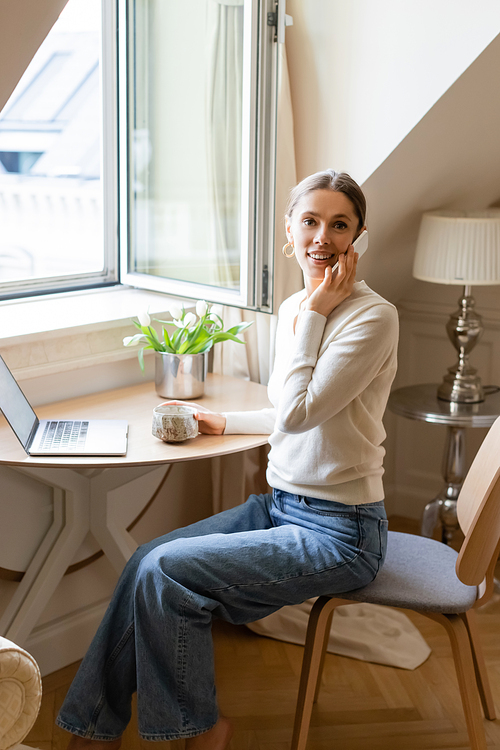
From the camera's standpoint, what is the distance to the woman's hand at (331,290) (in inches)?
62.3

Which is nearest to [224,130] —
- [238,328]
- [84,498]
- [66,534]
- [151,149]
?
[151,149]

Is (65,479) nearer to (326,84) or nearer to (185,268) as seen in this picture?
(185,268)

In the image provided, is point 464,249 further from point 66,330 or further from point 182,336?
point 66,330

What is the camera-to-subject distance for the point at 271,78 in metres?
1.97

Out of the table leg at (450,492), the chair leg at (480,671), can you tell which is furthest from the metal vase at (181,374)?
the table leg at (450,492)

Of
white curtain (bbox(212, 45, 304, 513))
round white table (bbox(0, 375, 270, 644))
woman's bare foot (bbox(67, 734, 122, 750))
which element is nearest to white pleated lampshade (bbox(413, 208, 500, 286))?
white curtain (bbox(212, 45, 304, 513))

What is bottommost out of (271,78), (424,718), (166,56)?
(424,718)

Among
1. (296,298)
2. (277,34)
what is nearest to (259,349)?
(296,298)

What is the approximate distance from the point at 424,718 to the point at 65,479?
3.72ft

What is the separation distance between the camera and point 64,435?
174cm

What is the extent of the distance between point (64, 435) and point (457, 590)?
3.08 ft

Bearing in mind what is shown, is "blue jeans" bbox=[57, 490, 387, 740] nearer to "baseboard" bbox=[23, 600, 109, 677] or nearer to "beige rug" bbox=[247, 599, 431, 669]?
"baseboard" bbox=[23, 600, 109, 677]

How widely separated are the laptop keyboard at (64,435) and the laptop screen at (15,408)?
39 millimetres

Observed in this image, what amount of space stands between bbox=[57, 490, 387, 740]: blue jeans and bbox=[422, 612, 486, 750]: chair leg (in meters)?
0.21
